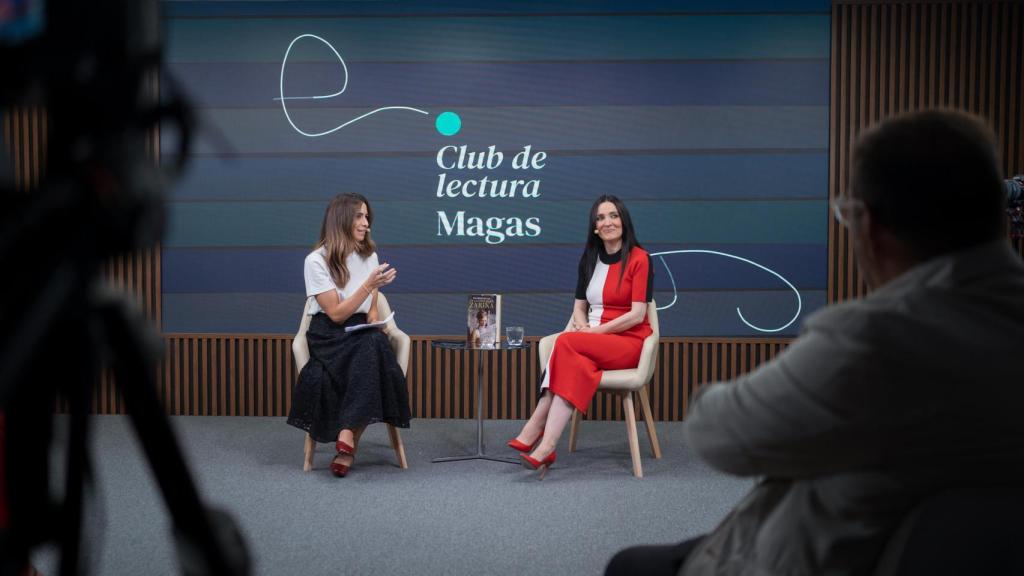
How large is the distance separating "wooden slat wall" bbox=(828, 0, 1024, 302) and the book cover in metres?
2.50

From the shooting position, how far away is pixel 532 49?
585cm

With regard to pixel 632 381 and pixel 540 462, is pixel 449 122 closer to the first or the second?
pixel 632 381

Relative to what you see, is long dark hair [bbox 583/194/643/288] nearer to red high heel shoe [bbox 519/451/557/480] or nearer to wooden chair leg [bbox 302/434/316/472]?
red high heel shoe [bbox 519/451/557/480]

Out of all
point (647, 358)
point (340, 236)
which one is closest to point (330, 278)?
point (340, 236)

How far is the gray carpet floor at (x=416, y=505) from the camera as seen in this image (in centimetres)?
307

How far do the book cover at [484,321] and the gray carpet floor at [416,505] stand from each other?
0.64 meters

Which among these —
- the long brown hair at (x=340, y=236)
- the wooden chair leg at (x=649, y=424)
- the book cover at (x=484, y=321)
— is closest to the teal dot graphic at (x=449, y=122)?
the long brown hair at (x=340, y=236)

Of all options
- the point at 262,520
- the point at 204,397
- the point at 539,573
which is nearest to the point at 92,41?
the point at 539,573

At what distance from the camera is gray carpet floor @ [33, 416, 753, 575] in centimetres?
307

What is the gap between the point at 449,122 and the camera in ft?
19.2

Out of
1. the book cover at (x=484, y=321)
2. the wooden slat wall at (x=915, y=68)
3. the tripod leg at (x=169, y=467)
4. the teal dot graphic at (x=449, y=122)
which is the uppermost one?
the wooden slat wall at (x=915, y=68)

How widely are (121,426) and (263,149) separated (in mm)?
2003

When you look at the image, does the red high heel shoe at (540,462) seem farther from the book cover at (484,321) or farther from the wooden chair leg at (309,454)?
the wooden chair leg at (309,454)

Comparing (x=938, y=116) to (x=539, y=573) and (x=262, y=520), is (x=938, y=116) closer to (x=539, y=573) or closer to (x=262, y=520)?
(x=539, y=573)
